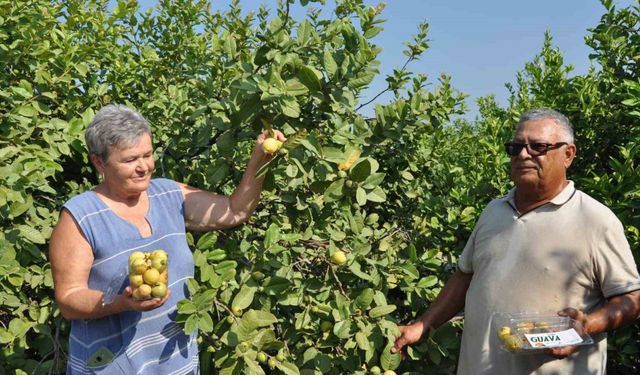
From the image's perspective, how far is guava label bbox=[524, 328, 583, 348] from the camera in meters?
1.91

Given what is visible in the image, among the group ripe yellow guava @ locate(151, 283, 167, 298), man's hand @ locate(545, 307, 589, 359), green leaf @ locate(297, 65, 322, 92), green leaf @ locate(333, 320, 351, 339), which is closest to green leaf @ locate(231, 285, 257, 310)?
green leaf @ locate(333, 320, 351, 339)

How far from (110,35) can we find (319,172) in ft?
8.65

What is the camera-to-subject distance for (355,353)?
2.38 m

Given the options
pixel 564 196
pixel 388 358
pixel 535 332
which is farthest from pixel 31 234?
pixel 564 196

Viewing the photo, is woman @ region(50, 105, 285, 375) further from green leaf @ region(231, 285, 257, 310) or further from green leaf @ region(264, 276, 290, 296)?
green leaf @ region(264, 276, 290, 296)

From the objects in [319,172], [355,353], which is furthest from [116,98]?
[355,353]

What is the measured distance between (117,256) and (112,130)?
385mm

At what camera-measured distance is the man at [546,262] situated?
79.7 inches

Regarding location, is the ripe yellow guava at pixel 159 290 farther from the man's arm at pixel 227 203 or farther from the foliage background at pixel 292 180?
the man's arm at pixel 227 203

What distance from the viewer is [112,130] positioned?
6.32ft

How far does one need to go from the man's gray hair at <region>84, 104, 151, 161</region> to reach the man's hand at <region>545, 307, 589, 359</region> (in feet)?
4.77

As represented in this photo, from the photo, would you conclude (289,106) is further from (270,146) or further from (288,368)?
(288,368)

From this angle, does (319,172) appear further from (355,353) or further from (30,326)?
(30,326)

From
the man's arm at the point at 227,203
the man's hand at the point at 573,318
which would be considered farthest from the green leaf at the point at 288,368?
the man's hand at the point at 573,318
